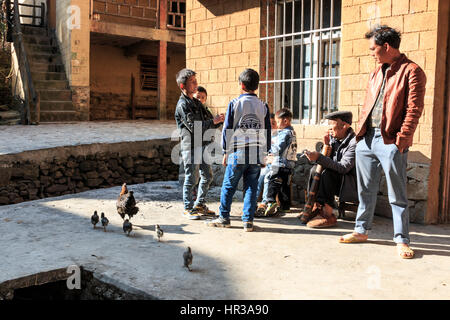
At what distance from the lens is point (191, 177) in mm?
5023

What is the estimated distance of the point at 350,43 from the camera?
216 inches

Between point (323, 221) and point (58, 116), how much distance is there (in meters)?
10.6

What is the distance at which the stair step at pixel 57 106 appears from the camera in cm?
1320

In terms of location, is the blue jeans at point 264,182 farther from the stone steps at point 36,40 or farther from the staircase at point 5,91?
the stone steps at point 36,40

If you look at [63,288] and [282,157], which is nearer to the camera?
[63,288]

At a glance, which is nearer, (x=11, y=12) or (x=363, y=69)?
(x=363, y=69)

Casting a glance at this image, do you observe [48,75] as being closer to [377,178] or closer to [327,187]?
[327,187]

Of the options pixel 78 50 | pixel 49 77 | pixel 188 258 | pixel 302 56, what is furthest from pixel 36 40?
pixel 188 258

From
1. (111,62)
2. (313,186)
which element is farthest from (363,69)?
(111,62)

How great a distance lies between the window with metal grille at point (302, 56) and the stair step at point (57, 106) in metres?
8.72

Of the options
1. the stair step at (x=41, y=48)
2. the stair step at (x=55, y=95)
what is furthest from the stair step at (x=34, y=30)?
the stair step at (x=55, y=95)
